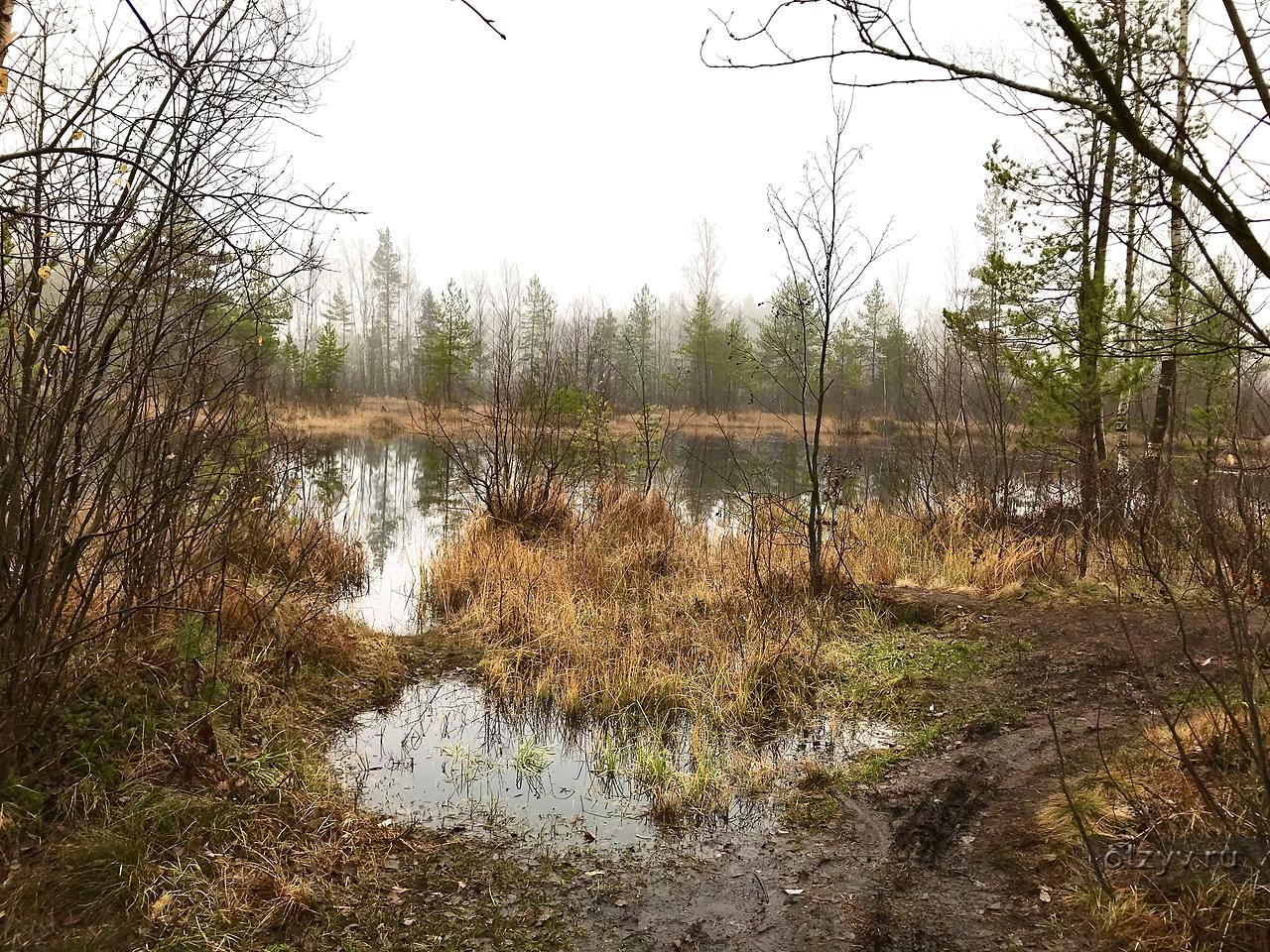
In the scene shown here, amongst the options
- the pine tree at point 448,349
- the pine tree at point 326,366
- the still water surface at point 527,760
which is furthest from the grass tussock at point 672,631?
the pine tree at point 326,366

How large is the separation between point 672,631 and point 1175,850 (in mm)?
3627

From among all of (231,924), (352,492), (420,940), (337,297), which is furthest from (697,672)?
(337,297)

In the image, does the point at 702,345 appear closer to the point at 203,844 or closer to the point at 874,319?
the point at 874,319

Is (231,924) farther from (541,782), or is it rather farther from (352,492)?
(352,492)

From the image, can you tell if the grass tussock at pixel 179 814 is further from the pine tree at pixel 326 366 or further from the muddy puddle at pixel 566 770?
the pine tree at pixel 326 366

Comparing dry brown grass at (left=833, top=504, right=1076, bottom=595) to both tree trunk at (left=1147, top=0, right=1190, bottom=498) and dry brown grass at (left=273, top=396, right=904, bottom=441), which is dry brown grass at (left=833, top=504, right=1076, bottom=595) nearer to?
tree trunk at (left=1147, top=0, right=1190, bottom=498)

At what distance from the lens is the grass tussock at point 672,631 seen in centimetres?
493

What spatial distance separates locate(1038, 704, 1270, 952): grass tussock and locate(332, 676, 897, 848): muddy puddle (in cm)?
130

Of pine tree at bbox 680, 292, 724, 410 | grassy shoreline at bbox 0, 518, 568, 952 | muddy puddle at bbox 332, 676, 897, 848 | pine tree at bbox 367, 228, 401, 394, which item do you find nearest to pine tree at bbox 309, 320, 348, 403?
pine tree at bbox 680, 292, 724, 410

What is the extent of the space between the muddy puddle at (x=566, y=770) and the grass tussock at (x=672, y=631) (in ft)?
0.95

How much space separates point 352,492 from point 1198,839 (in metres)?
13.0

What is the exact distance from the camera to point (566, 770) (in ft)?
13.5

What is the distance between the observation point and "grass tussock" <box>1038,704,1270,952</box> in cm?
228

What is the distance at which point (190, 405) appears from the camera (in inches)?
138
